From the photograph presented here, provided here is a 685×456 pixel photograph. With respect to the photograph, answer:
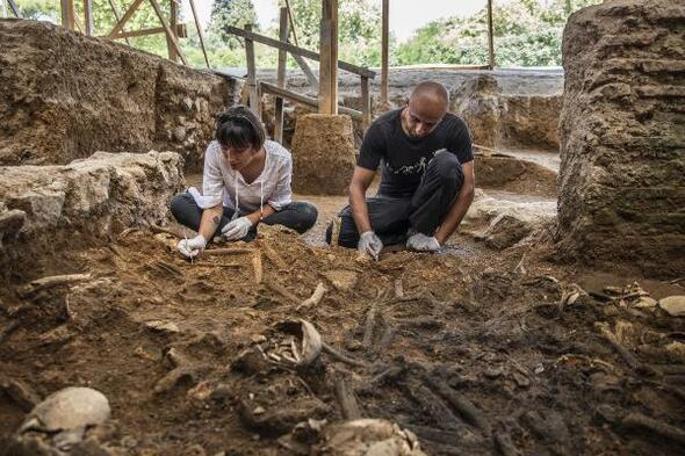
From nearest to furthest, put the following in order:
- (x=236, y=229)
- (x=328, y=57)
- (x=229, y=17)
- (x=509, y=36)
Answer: (x=236, y=229) → (x=328, y=57) → (x=509, y=36) → (x=229, y=17)

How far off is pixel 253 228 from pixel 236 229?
0.92 ft

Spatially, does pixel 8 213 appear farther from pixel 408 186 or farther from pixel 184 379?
pixel 408 186

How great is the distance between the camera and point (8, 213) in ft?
6.89

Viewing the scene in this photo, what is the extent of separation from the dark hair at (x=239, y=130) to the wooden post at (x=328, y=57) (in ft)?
9.14

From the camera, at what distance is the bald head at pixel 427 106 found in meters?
3.42

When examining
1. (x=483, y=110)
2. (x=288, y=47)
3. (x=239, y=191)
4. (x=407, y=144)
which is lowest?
(x=239, y=191)

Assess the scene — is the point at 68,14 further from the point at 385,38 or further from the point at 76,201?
the point at 385,38

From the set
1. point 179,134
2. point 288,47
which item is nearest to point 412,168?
point 179,134

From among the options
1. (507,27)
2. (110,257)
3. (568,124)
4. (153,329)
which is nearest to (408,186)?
(568,124)

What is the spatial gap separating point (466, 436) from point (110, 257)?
1747mm

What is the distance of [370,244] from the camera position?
3.60 m

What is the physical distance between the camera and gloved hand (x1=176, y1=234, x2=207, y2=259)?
2.94 metres

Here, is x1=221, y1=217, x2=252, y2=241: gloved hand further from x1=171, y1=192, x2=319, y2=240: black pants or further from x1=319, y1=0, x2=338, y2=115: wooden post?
x1=319, y1=0, x2=338, y2=115: wooden post

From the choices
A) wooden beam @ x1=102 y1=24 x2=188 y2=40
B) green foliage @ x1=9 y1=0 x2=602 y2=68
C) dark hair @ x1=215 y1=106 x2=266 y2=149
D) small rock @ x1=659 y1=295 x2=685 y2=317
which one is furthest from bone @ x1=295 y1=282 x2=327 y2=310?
green foliage @ x1=9 y1=0 x2=602 y2=68
